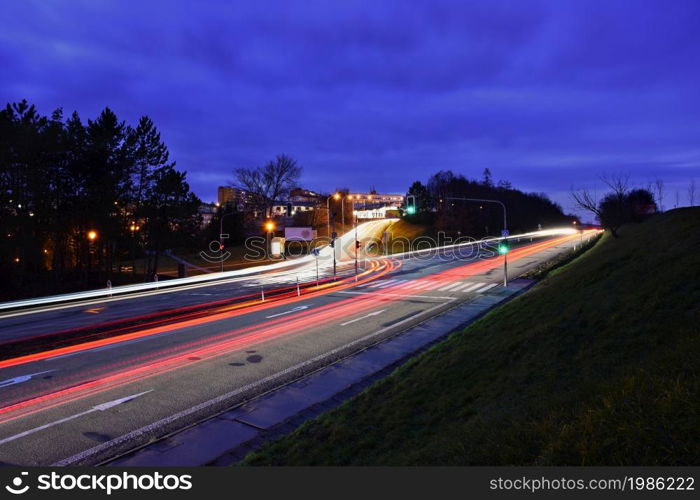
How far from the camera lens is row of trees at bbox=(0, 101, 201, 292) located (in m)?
35.4

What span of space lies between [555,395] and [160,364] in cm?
1130

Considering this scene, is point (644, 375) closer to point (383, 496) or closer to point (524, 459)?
point (524, 459)

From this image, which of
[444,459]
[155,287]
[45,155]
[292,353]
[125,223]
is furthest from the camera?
[125,223]

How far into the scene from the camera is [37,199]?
37.2 metres

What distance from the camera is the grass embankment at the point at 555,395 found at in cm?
393

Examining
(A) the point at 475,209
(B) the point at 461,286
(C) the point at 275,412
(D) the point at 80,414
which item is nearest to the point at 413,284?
(B) the point at 461,286

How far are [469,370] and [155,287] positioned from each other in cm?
3186

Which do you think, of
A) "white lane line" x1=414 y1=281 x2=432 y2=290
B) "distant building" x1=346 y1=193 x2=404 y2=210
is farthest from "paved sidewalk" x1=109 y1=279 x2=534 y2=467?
"distant building" x1=346 y1=193 x2=404 y2=210

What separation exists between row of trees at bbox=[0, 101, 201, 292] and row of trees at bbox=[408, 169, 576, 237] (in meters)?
37.1

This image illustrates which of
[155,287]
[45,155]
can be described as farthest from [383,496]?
[45,155]

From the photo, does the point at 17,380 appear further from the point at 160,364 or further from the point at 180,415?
A: the point at 180,415

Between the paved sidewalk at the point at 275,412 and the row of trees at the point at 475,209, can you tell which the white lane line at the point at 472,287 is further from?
the row of trees at the point at 475,209

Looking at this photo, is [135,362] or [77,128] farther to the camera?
[77,128]

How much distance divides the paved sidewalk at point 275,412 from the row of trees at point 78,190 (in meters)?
38.1
